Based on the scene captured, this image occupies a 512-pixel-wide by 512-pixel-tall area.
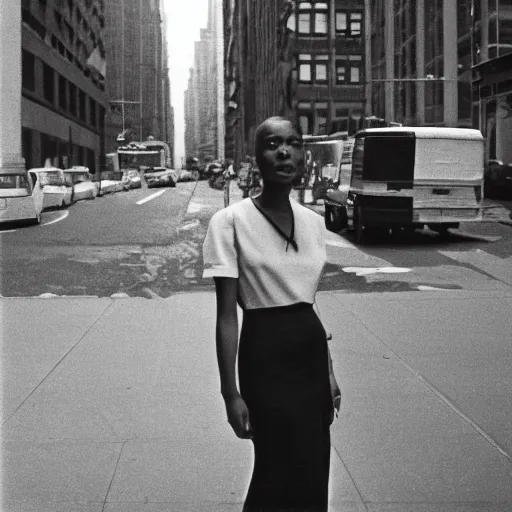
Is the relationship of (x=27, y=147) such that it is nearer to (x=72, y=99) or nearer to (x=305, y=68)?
(x=72, y=99)

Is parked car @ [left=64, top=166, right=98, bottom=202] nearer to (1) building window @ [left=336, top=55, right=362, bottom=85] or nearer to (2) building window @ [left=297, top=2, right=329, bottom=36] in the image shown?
(1) building window @ [left=336, top=55, right=362, bottom=85]

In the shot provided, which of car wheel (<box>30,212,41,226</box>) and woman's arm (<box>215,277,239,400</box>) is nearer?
woman's arm (<box>215,277,239,400</box>)

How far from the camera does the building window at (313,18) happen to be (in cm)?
9269

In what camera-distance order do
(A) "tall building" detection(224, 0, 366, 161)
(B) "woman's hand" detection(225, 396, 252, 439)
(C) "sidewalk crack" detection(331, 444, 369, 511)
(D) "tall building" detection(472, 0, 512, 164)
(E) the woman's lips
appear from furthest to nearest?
(A) "tall building" detection(224, 0, 366, 161) → (D) "tall building" detection(472, 0, 512, 164) → (C) "sidewalk crack" detection(331, 444, 369, 511) → (E) the woman's lips → (B) "woman's hand" detection(225, 396, 252, 439)

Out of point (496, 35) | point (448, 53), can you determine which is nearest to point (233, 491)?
point (496, 35)

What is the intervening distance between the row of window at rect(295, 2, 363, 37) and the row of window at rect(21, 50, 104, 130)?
22.3 metres

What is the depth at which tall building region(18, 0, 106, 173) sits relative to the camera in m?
59.5

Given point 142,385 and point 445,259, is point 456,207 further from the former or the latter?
point 142,385

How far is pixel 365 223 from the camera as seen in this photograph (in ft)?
64.5

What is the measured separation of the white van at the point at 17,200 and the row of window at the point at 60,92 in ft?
113

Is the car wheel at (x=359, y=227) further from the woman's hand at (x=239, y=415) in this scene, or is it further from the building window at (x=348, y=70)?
the building window at (x=348, y=70)

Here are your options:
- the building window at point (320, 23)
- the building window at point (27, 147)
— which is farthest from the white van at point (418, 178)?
the building window at point (320, 23)

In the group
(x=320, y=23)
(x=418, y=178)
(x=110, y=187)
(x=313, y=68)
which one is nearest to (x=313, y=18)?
(x=320, y=23)

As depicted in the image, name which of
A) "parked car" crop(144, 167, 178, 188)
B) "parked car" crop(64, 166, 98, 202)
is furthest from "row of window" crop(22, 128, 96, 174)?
"parked car" crop(64, 166, 98, 202)
